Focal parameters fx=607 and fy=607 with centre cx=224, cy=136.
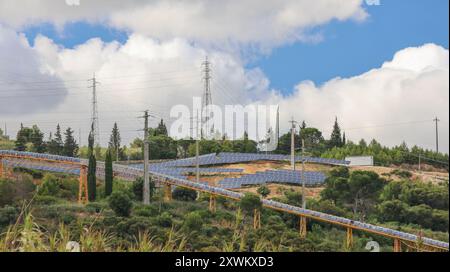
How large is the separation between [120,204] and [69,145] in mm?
12204

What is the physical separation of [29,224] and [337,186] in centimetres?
2113

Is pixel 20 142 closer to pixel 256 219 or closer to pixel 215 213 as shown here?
pixel 215 213

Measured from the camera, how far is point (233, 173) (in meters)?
27.6

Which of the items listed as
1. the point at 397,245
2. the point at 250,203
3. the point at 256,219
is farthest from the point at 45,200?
the point at 397,245

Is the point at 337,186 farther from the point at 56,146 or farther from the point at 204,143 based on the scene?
the point at 56,146

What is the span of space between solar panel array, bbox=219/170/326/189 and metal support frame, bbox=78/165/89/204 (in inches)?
265

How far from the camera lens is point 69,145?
29.1m

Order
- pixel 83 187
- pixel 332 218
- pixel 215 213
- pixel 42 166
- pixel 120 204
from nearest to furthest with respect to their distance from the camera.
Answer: pixel 120 204 → pixel 332 218 → pixel 215 213 → pixel 83 187 → pixel 42 166

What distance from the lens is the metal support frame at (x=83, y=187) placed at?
2070cm

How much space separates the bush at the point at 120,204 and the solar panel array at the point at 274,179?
8.82 m

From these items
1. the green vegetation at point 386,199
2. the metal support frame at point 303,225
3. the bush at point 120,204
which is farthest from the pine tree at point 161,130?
the metal support frame at point 303,225

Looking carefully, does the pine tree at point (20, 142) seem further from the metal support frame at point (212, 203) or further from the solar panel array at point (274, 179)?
the metal support frame at point (212, 203)

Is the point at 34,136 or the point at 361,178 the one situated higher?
the point at 34,136
